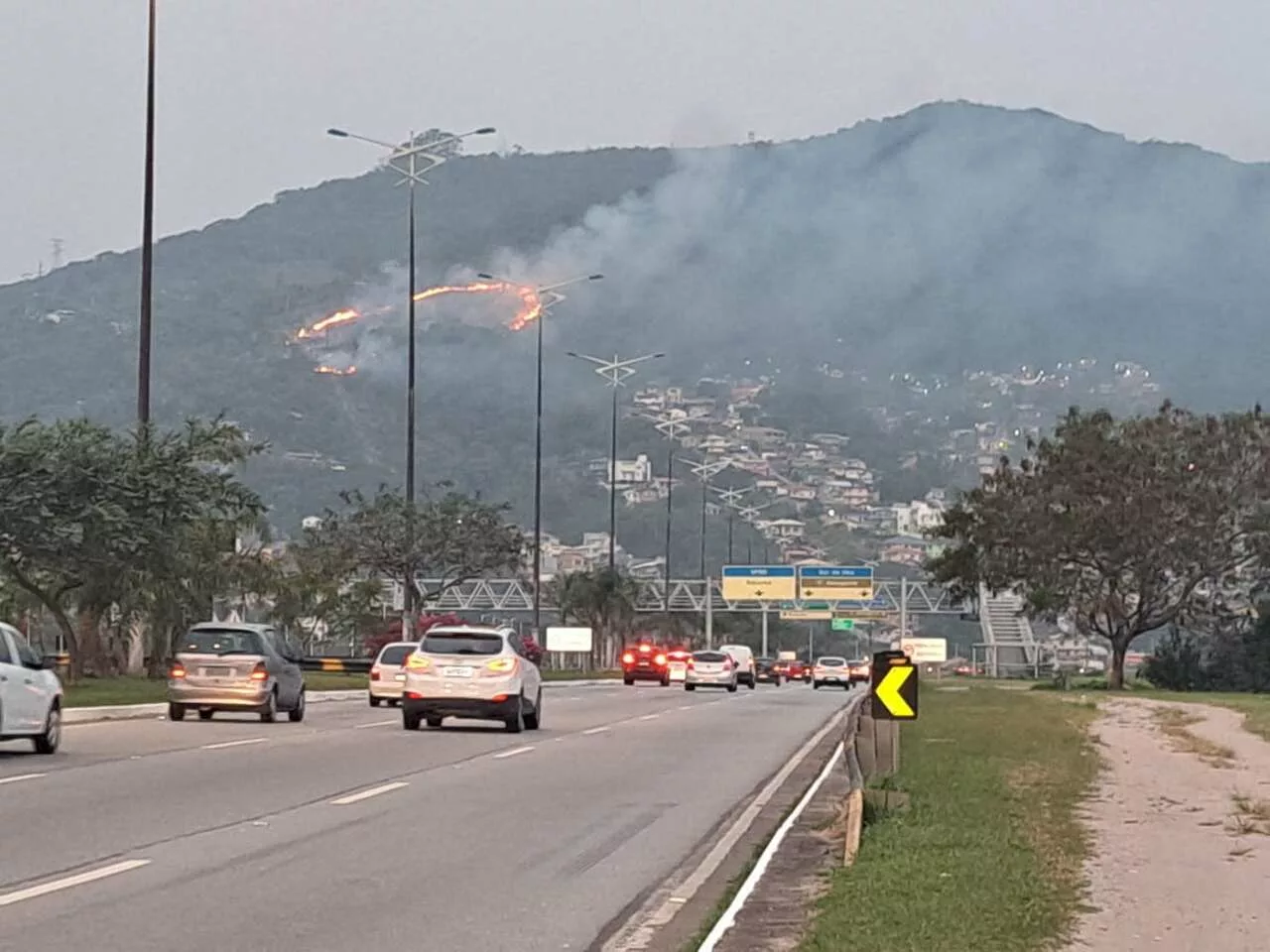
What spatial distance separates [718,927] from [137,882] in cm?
390

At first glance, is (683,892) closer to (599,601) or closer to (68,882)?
(68,882)

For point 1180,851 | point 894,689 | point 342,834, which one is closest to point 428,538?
point 894,689

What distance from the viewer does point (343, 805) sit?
1988 centimetres

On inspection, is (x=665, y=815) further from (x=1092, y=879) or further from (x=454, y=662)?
(x=454, y=662)

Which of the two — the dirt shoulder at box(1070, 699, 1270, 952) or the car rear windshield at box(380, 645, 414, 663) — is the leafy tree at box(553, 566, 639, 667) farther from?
the dirt shoulder at box(1070, 699, 1270, 952)

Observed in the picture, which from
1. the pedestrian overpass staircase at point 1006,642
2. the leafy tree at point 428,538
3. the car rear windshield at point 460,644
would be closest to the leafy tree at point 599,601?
the leafy tree at point 428,538

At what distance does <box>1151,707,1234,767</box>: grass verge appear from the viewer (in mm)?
29459

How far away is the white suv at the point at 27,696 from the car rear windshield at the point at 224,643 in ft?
29.3

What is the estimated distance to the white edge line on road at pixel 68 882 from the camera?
13.2 meters

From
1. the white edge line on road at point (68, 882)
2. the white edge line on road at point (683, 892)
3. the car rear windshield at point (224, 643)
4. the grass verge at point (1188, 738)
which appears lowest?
the white edge line on road at point (683, 892)

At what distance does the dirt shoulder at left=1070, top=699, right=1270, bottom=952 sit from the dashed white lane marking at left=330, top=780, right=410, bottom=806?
21.9ft

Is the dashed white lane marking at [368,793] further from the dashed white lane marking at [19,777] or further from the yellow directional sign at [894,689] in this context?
the yellow directional sign at [894,689]

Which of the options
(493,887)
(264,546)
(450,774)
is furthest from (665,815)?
(264,546)

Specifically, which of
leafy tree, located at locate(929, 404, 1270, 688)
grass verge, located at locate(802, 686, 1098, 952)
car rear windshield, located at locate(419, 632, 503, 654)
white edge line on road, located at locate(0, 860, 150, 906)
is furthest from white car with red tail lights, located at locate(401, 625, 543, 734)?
leafy tree, located at locate(929, 404, 1270, 688)
